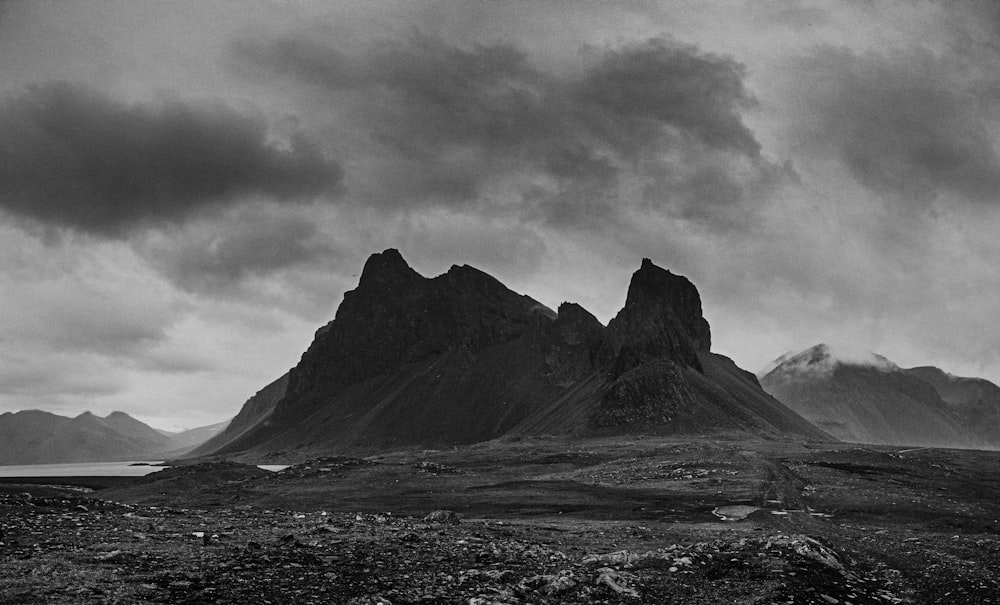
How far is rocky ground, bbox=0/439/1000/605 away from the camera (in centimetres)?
Result: 2050

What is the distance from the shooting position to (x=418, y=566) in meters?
24.9

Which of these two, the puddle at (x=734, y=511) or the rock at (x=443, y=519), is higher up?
the rock at (x=443, y=519)

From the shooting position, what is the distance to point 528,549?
104 feet

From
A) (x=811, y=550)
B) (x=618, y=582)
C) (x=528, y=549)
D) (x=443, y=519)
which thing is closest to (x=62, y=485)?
(x=443, y=519)

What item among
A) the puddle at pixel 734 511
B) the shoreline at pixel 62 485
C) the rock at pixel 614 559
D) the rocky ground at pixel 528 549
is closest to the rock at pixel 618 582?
the rocky ground at pixel 528 549

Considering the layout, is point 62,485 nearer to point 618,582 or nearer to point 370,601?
point 370,601

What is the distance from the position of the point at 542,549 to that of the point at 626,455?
405ft

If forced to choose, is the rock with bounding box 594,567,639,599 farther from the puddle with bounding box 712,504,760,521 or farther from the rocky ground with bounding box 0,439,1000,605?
the puddle with bounding box 712,504,760,521

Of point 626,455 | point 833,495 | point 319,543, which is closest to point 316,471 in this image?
point 626,455

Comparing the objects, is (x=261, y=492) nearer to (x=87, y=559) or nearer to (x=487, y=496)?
(x=487, y=496)

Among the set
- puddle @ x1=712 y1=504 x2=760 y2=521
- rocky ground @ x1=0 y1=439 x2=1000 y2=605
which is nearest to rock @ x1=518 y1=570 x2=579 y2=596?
rocky ground @ x1=0 y1=439 x2=1000 y2=605

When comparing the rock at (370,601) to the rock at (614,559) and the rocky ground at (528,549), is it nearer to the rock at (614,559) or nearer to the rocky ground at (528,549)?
the rocky ground at (528,549)

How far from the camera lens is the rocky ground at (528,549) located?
20.5 m

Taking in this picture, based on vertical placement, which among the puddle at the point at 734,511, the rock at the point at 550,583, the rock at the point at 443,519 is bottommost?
the puddle at the point at 734,511
